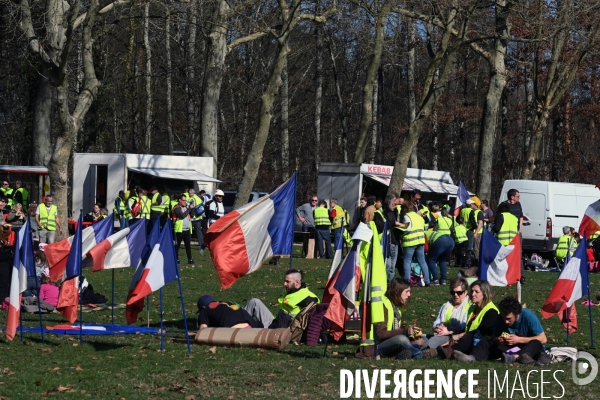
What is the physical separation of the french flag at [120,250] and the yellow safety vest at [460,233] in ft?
37.5

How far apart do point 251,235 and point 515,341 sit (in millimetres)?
3940

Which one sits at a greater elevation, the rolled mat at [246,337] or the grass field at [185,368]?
the rolled mat at [246,337]

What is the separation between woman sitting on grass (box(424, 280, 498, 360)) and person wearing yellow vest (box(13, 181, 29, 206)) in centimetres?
2525

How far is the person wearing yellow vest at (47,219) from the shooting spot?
27375 mm

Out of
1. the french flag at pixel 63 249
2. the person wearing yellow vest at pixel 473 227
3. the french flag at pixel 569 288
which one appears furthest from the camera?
the person wearing yellow vest at pixel 473 227

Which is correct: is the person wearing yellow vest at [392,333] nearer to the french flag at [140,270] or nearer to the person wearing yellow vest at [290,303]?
the person wearing yellow vest at [290,303]

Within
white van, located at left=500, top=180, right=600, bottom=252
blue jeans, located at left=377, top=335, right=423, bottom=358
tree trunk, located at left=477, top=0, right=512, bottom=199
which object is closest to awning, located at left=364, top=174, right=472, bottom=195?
tree trunk, located at left=477, top=0, right=512, bottom=199

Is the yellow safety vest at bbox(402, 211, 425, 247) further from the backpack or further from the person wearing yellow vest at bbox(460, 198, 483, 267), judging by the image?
the backpack

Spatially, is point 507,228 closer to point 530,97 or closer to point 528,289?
point 528,289

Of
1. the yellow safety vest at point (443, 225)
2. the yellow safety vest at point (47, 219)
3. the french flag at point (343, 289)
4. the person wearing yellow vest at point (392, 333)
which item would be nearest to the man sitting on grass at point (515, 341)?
the person wearing yellow vest at point (392, 333)

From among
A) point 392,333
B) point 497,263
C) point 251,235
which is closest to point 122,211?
point 251,235

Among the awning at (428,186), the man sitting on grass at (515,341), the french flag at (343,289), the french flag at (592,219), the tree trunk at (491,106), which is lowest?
the man sitting on grass at (515,341)

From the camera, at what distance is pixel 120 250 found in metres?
14.6

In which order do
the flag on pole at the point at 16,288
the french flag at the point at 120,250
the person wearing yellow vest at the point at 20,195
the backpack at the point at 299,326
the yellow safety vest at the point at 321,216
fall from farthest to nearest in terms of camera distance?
1. the person wearing yellow vest at the point at 20,195
2. the yellow safety vest at the point at 321,216
3. the french flag at the point at 120,250
4. the backpack at the point at 299,326
5. the flag on pole at the point at 16,288
